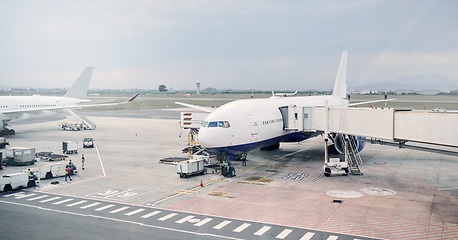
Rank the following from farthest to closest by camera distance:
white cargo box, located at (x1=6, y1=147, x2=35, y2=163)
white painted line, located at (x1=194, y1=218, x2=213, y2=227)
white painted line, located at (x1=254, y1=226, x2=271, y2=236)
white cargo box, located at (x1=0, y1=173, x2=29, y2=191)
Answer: white cargo box, located at (x1=6, y1=147, x2=35, y2=163) < white cargo box, located at (x1=0, y1=173, x2=29, y2=191) < white painted line, located at (x1=194, y1=218, x2=213, y2=227) < white painted line, located at (x1=254, y1=226, x2=271, y2=236)

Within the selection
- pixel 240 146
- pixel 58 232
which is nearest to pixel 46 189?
pixel 58 232

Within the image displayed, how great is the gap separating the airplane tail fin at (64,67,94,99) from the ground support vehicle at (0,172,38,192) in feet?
162

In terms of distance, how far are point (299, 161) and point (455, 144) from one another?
1981cm

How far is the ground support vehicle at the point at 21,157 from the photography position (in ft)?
117

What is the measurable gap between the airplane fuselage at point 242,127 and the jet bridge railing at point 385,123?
2.41 m

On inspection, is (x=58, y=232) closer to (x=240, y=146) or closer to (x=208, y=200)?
(x=208, y=200)

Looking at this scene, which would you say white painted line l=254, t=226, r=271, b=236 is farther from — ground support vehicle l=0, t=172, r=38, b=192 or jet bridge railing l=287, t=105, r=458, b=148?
ground support vehicle l=0, t=172, r=38, b=192

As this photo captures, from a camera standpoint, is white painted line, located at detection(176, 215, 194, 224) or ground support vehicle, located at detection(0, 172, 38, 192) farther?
ground support vehicle, located at detection(0, 172, 38, 192)

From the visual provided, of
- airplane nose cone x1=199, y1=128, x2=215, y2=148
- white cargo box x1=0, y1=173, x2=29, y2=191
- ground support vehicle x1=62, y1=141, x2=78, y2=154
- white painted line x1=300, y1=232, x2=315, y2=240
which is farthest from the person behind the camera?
ground support vehicle x1=62, y1=141, x2=78, y2=154

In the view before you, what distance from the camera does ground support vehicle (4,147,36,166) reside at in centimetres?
3575

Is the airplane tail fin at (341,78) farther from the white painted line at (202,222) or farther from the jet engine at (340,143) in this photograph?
the white painted line at (202,222)

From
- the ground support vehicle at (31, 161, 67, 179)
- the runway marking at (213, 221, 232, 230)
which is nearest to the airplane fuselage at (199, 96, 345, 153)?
the runway marking at (213, 221, 232, 230)

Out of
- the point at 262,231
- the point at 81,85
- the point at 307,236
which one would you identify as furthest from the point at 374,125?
the point at 81,85

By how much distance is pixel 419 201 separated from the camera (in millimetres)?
23422
